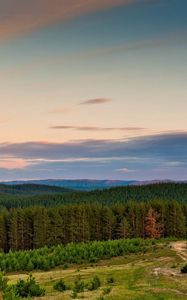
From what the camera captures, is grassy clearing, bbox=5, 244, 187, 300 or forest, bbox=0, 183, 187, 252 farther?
forest, bbox=0, 183, 187, 252

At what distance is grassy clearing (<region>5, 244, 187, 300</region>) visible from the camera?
1603 inches

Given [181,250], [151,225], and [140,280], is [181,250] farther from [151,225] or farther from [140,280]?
[151,225]

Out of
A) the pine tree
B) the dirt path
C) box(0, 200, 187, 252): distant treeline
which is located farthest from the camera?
the pine tree

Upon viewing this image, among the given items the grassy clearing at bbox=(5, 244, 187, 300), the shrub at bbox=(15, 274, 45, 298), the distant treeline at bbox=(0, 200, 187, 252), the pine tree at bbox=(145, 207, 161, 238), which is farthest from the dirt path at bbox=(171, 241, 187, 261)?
the shrub at bbox=(15, 274, 45, 298)

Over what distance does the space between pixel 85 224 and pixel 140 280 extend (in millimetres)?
85249

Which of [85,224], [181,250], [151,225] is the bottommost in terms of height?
[181,250]

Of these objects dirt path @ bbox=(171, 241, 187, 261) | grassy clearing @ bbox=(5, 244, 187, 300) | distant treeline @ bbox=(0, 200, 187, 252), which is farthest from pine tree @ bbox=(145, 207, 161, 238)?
grassy clearing @ bbox=(5, 244, 187, 300)

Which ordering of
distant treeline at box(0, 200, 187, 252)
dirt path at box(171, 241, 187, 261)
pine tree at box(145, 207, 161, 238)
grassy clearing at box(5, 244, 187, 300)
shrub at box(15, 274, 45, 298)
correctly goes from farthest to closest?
1. pine tree at box(145, 207, 161, 238)
2. distant treeline at box(0, 200, 187, 252)
3. dirt path at box(171, 241, 187, 261)
4. shrub at box(15, 274, 45, 298)
5. grassy clearing at box(5, 244, 187, 300)

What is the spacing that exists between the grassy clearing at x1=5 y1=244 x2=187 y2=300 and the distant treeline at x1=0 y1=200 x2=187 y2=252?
134 feet

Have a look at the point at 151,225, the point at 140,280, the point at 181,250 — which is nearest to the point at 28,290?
the point at 140,280

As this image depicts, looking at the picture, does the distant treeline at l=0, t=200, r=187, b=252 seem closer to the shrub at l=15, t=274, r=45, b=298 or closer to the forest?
the forest

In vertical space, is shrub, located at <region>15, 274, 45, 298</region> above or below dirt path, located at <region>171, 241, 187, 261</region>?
above

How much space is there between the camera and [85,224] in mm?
141125

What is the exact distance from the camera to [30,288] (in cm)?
4391
